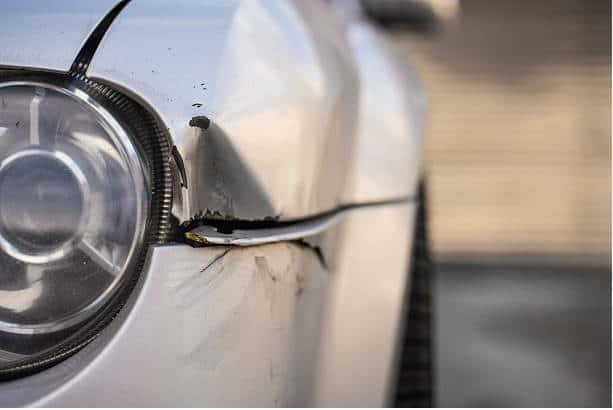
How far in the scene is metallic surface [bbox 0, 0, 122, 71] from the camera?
98 centimetres

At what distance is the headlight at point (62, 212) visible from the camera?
968 mm

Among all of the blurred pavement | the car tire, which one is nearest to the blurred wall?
the blurred pavement

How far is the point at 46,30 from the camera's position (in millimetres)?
1005

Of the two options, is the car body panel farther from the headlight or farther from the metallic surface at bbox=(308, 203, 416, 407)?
the metallic surface at bbox=(308, 203, 416, 407)

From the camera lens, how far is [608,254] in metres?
7.05

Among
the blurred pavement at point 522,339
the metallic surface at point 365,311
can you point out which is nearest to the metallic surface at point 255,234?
the metallic surface at point 365,311

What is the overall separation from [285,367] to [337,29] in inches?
28.9

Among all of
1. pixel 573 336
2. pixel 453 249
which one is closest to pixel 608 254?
pixel 453 249

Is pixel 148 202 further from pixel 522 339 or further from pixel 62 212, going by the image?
pixel 522 339

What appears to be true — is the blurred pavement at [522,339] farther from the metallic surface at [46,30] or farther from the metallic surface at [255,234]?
the metallic surface at [46,30]

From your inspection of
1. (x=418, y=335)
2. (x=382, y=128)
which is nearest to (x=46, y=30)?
(x=382, y=128)

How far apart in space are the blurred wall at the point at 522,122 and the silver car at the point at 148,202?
6.21 m

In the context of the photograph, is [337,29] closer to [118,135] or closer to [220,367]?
[118,135]

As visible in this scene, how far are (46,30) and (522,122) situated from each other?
6.69 m
